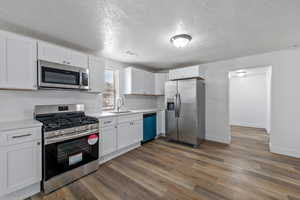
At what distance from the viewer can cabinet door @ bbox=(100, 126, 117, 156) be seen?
258cm

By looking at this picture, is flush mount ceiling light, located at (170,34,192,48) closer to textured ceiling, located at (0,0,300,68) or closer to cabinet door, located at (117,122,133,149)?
textured ceiling, located at (0,0,300,68)

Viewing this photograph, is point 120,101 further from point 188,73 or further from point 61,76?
point 188,73

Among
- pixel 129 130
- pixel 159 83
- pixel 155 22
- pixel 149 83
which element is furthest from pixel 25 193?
pixel 159 83

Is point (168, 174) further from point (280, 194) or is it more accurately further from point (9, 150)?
point (9, 150)

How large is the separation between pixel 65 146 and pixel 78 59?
1.60 m

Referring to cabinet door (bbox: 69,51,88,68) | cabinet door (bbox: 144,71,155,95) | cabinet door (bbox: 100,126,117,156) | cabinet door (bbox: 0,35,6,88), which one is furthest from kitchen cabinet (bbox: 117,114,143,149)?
cabinet door (bbox: 0,35,6,88)

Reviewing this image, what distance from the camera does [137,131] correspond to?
3389 millimetres

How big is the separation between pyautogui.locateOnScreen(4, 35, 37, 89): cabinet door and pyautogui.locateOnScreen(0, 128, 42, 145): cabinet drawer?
69 cm

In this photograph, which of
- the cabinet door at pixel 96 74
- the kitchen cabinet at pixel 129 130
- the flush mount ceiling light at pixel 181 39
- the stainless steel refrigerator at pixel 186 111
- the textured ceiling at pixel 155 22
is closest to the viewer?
the textured ceiling at pixel 155 22

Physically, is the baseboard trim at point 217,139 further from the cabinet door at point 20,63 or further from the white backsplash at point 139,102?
the cabinet door at point 20,63

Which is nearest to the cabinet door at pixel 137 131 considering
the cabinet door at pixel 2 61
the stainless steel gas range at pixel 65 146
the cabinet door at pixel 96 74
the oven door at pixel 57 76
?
the stainless steel gas range at pixel 65 146

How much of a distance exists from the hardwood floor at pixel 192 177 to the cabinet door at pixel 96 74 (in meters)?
1.63

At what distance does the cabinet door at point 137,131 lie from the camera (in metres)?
3.30

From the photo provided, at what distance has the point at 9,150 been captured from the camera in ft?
5.04
